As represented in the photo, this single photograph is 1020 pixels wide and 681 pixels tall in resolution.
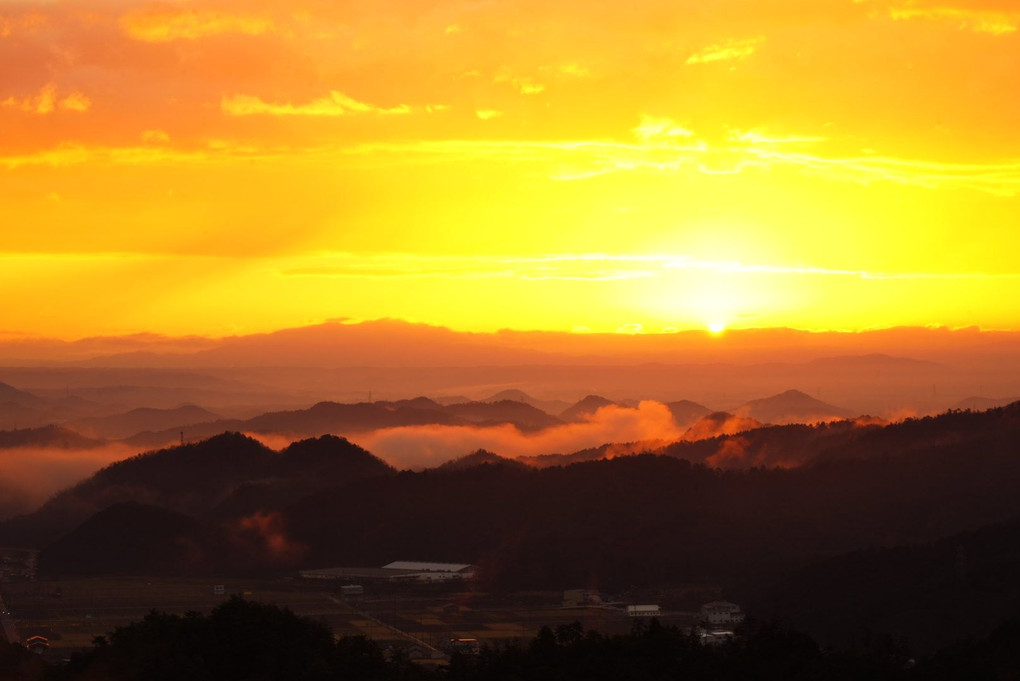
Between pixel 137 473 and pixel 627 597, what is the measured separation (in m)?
103

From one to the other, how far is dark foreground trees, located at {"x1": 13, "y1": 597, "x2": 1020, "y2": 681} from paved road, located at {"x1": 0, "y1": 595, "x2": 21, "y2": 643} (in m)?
38.7

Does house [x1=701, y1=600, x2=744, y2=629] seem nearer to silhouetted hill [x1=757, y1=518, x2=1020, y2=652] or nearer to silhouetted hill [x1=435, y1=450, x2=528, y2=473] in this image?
silhouetted hill [x1=757, y1=518, x2=1020, y2=652]

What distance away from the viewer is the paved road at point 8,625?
9471cm

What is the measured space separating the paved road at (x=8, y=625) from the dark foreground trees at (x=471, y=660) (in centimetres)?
3871

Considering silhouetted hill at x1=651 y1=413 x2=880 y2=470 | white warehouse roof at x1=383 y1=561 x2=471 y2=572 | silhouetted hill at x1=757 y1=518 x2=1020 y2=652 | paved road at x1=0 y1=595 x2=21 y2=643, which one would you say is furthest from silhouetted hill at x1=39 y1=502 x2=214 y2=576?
silhouetted hill at x1=757 y1=518 x2=1020 y2=652

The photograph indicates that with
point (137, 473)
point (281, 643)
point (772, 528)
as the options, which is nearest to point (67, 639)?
point (281, 643)

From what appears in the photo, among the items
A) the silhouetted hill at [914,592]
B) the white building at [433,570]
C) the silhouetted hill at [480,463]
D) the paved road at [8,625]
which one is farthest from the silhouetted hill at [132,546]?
the silhouetted hill at [914,592]

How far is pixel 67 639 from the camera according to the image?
308 ft

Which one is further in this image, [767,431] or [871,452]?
[767,431]

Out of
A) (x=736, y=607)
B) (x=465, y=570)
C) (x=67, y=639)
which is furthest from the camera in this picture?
(x=465, y=570)

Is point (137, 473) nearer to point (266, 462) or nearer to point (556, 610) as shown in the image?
point (266, 462)

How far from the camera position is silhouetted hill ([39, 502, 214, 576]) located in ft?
465

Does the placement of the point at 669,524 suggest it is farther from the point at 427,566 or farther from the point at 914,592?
the point at 914,592

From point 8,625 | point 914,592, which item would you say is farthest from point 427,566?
point 914,592
